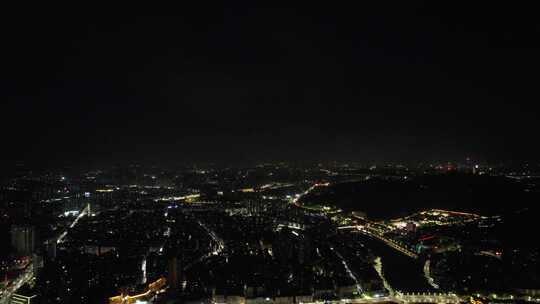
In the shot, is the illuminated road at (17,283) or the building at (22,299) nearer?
the building at (22,299)

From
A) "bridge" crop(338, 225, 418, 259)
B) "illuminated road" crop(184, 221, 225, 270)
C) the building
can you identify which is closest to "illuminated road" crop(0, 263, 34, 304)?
the building

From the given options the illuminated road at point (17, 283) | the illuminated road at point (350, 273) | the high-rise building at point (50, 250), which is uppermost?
the high-rise building at point (50, 250)

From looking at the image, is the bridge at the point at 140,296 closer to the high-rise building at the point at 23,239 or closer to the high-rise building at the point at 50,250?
the high-rise building at the point at 50,250

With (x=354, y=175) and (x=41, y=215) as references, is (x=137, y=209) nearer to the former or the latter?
(x=41, y=215)

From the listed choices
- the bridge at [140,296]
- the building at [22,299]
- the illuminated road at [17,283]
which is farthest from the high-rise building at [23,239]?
the bridge at [140,296]

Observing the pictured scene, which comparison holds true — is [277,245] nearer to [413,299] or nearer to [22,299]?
[413,299]

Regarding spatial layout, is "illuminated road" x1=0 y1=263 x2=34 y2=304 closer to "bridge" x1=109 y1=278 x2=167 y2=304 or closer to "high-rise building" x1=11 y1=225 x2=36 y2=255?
"high-rise building" x1=11 y1=225 x2=36 y2=255

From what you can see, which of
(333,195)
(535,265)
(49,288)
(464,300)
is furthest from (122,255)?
(333,195)
